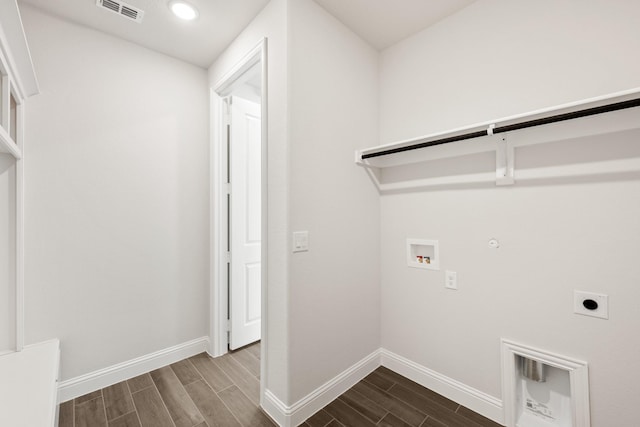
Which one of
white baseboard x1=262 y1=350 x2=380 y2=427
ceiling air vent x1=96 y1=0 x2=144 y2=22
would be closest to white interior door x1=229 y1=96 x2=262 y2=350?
ceiling air vent x1=96 y1=0 x2=144 y2=22

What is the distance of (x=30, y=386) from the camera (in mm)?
1312

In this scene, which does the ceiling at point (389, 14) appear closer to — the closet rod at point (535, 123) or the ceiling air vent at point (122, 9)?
the closet rod at point (535, 123)

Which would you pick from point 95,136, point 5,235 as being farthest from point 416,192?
point 5,235

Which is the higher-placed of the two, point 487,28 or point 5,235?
point 487,28

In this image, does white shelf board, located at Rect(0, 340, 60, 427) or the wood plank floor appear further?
the wood plank floor

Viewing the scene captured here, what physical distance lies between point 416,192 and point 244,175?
1.58 meters

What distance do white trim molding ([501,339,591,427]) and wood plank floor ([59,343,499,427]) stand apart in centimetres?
19

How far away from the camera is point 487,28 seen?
171 cm

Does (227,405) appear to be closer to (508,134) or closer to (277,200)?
(277,200)

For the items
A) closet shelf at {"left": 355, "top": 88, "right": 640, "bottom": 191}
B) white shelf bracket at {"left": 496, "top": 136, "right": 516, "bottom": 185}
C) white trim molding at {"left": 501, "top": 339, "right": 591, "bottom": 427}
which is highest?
closet shelf at {"left": 355, "top": 88, "right": 640, "bottom": 191}

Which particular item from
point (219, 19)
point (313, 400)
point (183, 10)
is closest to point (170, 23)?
point (183, 10)

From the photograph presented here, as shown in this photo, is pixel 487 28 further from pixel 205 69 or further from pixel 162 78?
pixel 162 78

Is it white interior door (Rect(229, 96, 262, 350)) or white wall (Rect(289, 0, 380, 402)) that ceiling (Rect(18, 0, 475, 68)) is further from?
white interior door (Rect(229, 96, 262, 350))

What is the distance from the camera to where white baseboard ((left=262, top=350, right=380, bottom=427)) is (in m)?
1.63
